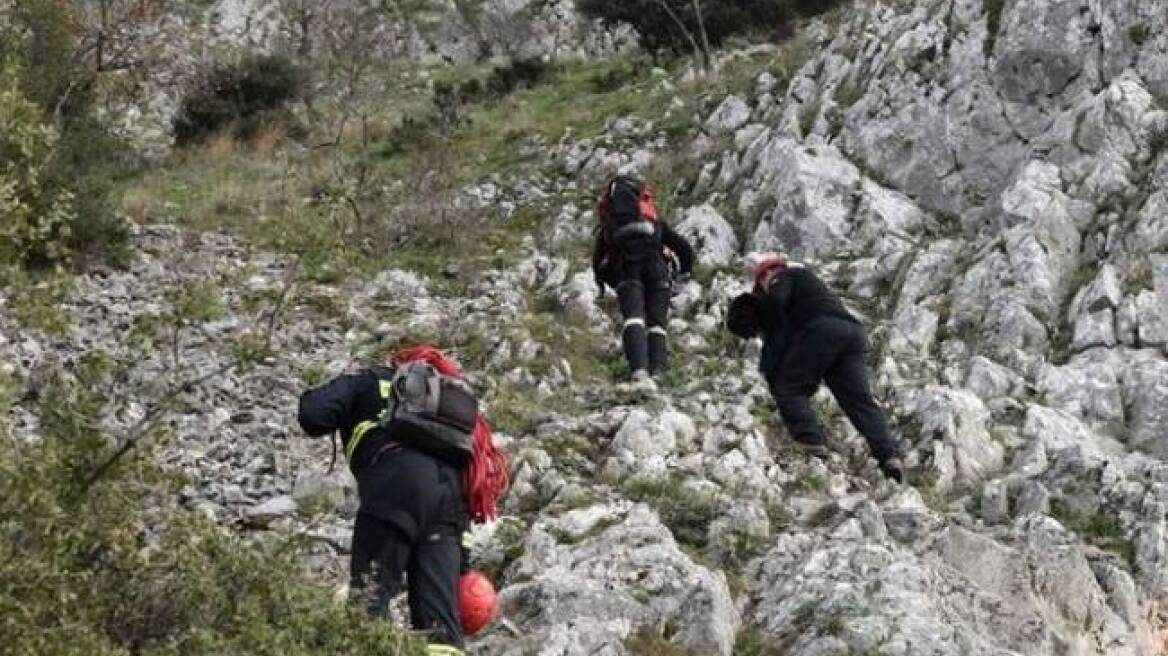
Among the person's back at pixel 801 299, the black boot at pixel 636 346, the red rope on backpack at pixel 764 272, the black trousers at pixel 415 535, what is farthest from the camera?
the black boot at pixel 636 346

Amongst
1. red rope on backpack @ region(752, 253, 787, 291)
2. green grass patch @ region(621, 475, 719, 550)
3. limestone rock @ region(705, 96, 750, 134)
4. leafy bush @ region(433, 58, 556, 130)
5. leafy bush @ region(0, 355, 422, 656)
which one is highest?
leafy bush @ region(0, 355, 422, 656)

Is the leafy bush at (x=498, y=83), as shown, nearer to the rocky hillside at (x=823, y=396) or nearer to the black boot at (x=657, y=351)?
the rocky hillside at (x=823, y=396)

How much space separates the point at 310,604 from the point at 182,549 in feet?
1.73

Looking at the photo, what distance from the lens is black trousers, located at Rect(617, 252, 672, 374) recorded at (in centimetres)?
1032

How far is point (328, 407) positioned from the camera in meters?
5.81

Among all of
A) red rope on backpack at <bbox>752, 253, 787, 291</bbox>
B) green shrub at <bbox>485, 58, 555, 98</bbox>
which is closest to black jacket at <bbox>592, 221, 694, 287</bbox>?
red rope on backpack at <bbox>752, 253, 787, 291</bbox>

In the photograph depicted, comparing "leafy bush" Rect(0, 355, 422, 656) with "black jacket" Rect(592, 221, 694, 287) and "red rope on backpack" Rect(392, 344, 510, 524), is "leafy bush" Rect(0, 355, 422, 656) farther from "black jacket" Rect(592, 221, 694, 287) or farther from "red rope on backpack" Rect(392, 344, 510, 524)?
"black jacket" Rect(592, 221, 694, 287)

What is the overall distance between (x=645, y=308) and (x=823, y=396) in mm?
1624

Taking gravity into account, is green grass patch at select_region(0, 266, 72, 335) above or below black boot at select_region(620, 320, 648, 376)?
above

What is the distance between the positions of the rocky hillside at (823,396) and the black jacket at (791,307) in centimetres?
62

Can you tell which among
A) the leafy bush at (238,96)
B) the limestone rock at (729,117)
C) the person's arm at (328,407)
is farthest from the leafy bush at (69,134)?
the limestone rock at (729,117)

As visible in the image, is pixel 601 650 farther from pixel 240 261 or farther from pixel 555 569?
pixel 240 261

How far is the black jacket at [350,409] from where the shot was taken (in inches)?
226

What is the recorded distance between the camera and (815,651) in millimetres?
6121
